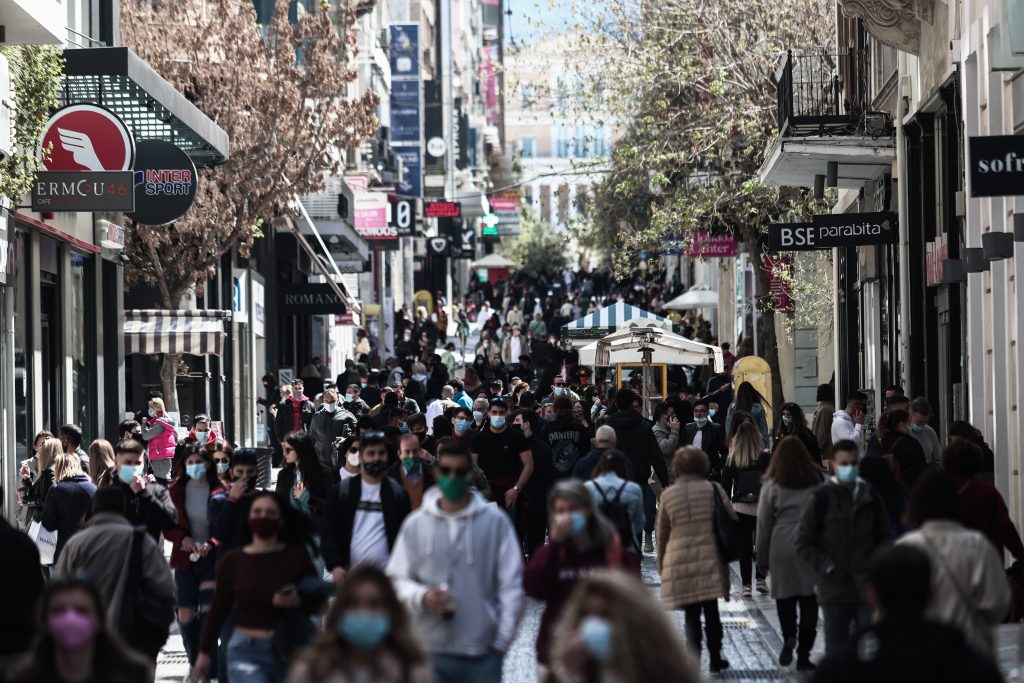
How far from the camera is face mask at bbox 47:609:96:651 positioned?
580 cm

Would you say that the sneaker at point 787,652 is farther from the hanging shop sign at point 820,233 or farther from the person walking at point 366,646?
the hanging shop sign at point 820,233

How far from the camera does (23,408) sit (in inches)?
820

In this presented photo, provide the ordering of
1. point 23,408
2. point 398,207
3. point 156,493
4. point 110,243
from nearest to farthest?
1. point 156,493
2. point 23,408
3. point 110,243
4. point 398,207

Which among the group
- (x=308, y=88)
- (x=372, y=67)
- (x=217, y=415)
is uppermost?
(x=372, y=67)

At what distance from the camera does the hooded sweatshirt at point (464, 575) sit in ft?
25.7

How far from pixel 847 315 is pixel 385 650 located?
23.7 meters

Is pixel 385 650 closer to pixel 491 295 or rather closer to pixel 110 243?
pixel 110 243

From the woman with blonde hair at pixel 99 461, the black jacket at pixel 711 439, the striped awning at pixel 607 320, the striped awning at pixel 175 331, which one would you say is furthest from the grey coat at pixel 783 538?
the striped awning at pixel 607 320

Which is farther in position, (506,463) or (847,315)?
(847,315)

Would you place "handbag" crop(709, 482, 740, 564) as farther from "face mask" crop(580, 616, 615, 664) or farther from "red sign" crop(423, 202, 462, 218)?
"red sign" crop(423, 202, 462, 218)

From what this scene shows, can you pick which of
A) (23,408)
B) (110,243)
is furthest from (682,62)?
(23,408)

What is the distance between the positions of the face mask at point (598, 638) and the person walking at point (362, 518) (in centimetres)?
480

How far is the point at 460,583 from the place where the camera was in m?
7.93

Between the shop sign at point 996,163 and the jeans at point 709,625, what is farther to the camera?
the shop sign at point 996,163
